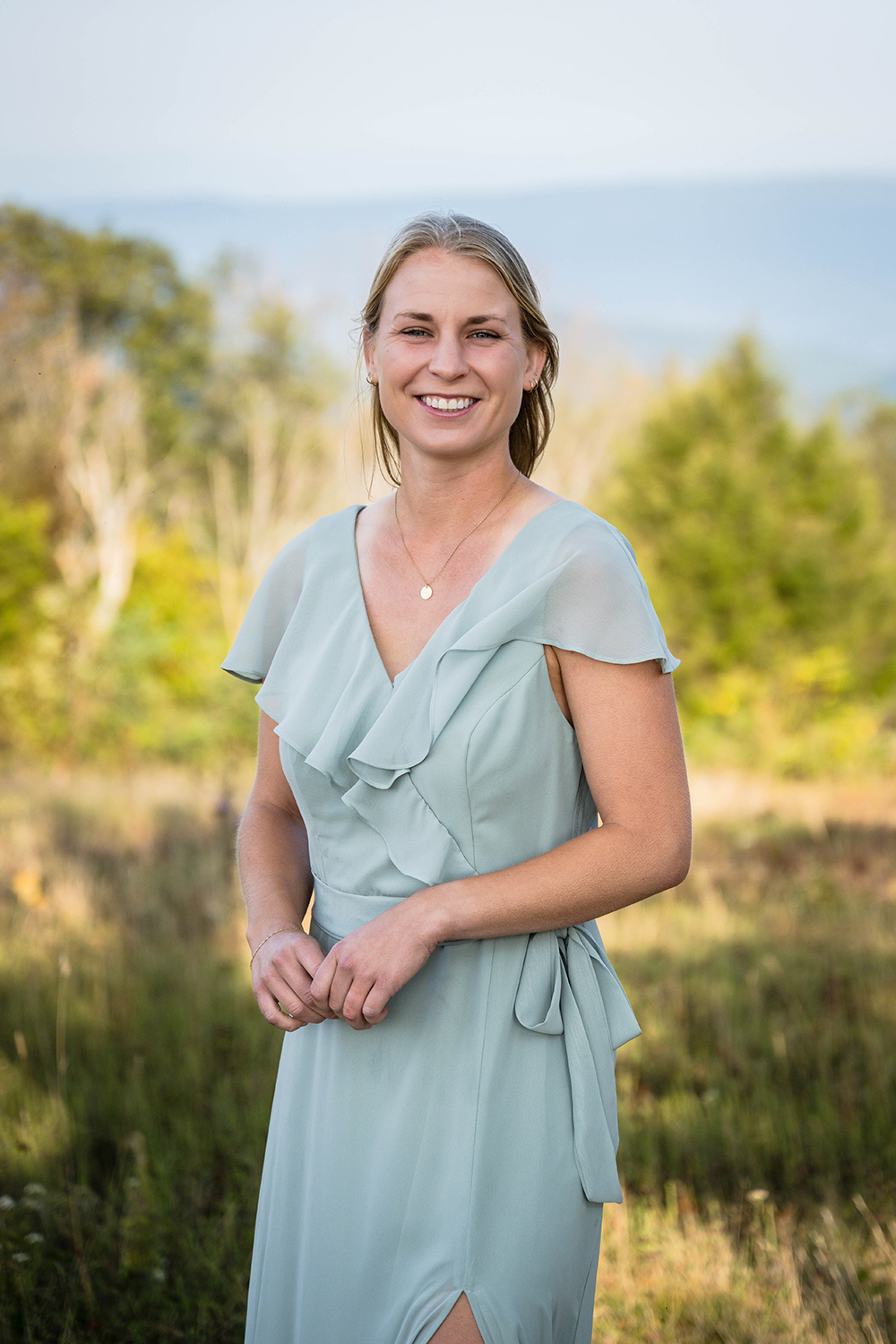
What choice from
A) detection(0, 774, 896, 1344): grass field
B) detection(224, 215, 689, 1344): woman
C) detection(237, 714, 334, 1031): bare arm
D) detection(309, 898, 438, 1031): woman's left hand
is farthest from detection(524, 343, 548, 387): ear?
detection(0, 774, 896, 1344): grass field

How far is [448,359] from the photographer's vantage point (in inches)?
63.1

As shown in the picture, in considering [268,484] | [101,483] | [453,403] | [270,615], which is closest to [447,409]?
[453,403]

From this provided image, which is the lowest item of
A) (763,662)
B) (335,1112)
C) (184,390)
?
(763,662)

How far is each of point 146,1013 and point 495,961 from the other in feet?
10.9

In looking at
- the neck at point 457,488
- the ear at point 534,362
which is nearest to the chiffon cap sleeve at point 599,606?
the neck at point 457,488

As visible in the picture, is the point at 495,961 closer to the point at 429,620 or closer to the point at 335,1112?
the point at 335,1112

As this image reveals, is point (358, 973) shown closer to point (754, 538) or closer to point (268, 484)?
point (754, 538)

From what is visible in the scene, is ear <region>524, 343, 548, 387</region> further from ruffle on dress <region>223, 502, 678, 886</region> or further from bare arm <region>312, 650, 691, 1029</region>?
bare arm <region>312, 650, 691, 1029</region>

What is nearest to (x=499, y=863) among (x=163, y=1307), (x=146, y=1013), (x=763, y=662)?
(x=163, y=1307)

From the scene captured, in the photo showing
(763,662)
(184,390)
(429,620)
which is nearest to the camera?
(429,620)

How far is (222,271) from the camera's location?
123 feet

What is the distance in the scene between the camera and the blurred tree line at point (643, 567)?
16016mm

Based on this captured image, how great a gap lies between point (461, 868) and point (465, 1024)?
0.76 ft

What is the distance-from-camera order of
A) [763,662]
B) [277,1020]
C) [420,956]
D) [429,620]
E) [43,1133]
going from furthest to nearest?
1. [763,662]
2. [43,1133]
3. [429,620]
4. [277,1020]
5. [420,956]
